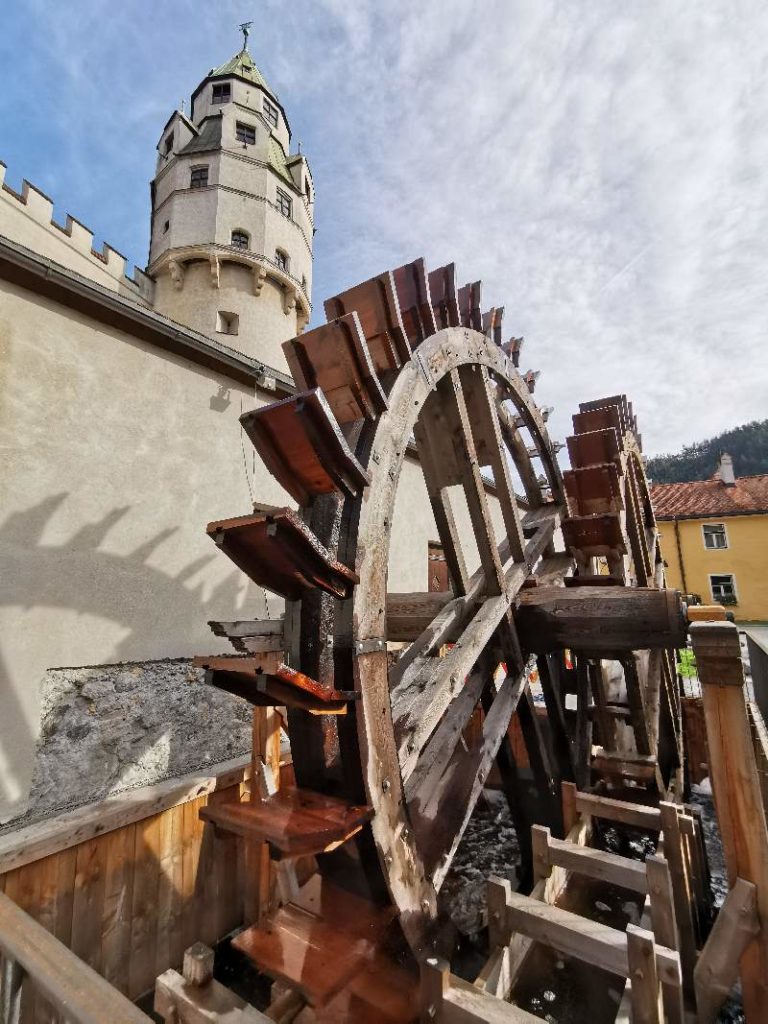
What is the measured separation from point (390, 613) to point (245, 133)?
2200 cm

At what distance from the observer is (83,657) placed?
4160 mm

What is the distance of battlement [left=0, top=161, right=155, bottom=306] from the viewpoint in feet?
47.5

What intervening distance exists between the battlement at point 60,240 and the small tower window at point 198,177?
11.9ft

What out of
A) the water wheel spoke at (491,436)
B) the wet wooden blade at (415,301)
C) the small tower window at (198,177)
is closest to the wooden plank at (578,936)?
the water wheel spoke at (491,436)

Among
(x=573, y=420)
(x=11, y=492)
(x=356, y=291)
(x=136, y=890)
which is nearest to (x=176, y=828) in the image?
(x=136, y=890)

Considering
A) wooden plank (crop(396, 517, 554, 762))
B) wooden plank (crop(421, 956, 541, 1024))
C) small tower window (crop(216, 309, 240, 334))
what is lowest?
wooden plank (crop(421, 956, 541, 1024))

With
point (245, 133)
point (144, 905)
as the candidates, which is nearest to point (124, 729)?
point (144, 905)

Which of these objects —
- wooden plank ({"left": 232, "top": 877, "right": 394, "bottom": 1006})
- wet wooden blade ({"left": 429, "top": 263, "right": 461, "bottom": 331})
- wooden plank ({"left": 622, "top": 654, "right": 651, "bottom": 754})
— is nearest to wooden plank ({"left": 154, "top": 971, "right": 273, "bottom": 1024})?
wooden plank ({"left": 232, "top": 877, "right": 394, "bottom": 1006})

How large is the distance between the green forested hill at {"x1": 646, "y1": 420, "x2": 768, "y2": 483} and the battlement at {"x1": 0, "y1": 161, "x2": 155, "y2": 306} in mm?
56689

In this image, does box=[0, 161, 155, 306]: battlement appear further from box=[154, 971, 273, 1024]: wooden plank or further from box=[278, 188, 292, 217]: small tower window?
box=[154, 971, 273, 1024]: wooden plank

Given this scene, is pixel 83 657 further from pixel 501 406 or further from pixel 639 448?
pixel 639 448

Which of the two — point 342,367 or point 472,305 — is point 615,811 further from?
point 472,305

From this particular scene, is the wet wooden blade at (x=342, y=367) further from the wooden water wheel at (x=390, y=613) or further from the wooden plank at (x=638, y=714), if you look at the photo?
the wooden plank at (x=638, y=714)

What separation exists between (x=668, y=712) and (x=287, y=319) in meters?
16.4
